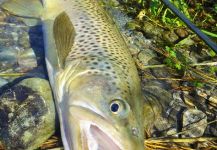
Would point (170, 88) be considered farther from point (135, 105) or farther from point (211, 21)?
point (211, 21)

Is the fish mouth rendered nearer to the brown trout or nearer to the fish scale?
the brown trout

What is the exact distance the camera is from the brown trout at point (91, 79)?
2936 millimetres

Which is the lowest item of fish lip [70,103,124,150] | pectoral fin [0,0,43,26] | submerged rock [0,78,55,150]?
submerged rock [0,78,55,150]

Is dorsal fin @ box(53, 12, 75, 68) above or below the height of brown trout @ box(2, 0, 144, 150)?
above

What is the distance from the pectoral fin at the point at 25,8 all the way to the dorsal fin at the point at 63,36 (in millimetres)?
737

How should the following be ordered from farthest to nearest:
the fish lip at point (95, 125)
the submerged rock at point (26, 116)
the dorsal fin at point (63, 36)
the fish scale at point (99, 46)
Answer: the dorsal fin at point (63, 36) < the fish scale at point (99, 46) < the submerged rock at point (26, 116) < the fish lip at point (95, 125)

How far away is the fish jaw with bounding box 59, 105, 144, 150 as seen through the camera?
112 inches

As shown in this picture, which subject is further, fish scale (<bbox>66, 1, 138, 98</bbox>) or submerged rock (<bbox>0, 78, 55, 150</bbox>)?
fish scale (<bbox>66, 1, 138, 98</bbox>)

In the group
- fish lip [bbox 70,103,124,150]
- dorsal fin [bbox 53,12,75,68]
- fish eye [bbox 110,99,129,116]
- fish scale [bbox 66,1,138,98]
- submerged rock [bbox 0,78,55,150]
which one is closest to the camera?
fish lip [bbox 70,103,124,150]

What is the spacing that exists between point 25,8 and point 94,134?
7.12 ft

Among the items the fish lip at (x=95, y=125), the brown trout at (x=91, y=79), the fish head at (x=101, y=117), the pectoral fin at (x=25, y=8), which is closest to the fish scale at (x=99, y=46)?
the brown trout at (x=91, y=79)

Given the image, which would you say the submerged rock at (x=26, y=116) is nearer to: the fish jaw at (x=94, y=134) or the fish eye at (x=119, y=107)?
the fish jaw at (x=94, y=134)

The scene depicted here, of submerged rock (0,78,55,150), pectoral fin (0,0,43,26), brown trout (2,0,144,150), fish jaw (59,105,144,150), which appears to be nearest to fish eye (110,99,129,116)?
brown trout (2,0,144,150)

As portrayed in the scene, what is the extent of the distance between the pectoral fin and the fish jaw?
184 centimetres
